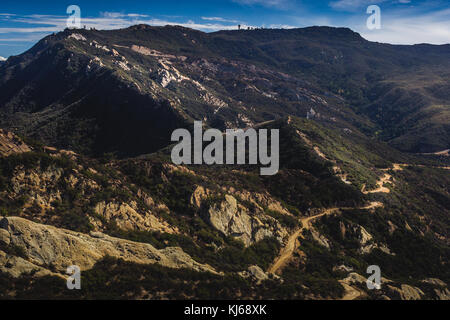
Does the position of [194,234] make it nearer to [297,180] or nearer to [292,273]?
[292,273]

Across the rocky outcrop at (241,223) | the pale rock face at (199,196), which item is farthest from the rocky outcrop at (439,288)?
the pale rock face at (199,196)

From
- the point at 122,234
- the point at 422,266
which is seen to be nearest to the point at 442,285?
the point at 422,266

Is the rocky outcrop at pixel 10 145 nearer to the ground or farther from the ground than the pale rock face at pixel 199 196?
farther from the ground

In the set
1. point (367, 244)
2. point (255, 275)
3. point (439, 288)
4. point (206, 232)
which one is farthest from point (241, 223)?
point (439, 288)

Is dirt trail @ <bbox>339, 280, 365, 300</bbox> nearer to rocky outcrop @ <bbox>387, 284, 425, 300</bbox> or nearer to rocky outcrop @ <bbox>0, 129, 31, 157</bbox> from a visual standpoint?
rocky outcrop @ <bbox>387, 284, 425, 300</bbox>

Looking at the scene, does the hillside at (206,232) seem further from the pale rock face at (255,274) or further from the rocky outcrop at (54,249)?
the pale rock face at (255,274)

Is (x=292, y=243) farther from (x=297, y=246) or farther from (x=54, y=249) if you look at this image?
(x=54, y=249)
